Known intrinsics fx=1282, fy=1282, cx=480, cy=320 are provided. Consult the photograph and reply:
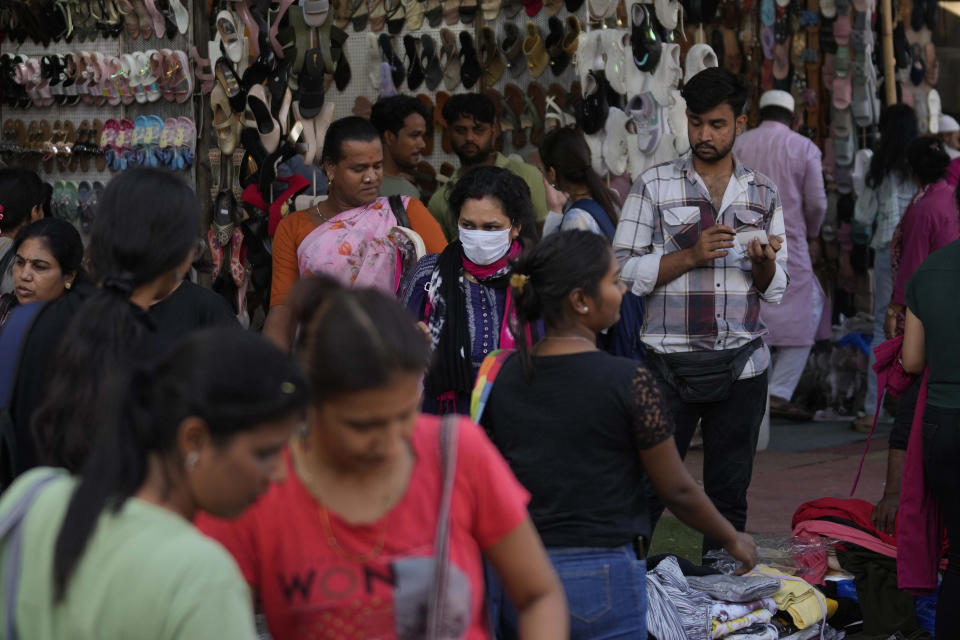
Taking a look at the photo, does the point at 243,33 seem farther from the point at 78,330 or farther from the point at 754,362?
the point at 78,330

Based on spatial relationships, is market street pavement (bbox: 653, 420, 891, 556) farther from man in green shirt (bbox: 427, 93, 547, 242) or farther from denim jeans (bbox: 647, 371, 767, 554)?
man in green shirt (bbox: 427, 93, 547, 242)

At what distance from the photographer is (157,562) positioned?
1535mm

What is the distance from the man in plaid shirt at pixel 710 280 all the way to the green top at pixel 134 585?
121 inches

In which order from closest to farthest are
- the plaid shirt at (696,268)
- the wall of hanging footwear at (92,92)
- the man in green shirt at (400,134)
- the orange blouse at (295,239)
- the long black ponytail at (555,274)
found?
1. the long black ponytail at (555,274)
2. the plaid shirt at (696,268)
3. the orange blouse at (295,239)
4. the man in green shirt at (400,134)
5. the wall of hanging footwear at (92,92)

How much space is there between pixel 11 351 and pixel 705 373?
247cm

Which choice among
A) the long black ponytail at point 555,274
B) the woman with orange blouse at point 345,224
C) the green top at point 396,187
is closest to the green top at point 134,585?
the long black ponytail at point 555,274

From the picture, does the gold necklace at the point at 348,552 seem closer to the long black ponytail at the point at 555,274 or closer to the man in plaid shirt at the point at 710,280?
the long black ponytail at the point at 555,274

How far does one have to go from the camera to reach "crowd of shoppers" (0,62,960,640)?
1.66 meters

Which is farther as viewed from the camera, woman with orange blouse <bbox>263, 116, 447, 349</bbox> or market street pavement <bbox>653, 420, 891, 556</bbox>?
market street pavement <bbox>653, 420, 891, 556</bbox>

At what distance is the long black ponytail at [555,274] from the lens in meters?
2.91

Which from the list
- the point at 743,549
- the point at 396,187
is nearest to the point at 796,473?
the point at 396,187

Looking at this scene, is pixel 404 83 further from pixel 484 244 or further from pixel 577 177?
pixel 484 244

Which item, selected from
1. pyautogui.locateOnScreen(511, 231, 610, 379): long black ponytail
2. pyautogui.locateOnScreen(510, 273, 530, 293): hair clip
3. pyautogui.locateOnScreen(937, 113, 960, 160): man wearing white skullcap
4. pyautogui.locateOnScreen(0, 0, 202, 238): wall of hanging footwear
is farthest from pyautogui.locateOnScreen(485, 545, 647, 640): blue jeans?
pyautogui.locateOnScreen(937, 113, 960, 160): man wearing white skullcap

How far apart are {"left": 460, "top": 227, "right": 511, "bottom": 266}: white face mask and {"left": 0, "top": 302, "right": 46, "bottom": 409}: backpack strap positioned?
144 cm
